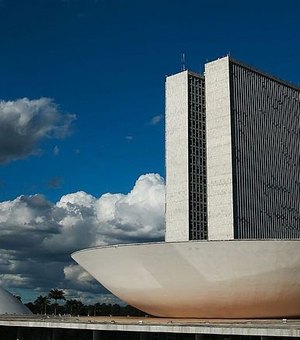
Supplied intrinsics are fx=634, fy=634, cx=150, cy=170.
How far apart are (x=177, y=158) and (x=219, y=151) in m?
5.23

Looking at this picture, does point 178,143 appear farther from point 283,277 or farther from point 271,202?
point 283,277

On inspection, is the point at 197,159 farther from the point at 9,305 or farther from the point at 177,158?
the point at 9,305

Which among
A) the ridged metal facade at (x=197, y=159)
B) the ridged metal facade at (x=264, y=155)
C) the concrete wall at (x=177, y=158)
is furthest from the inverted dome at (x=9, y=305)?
the ridged metal facade at (x=264, y=155)

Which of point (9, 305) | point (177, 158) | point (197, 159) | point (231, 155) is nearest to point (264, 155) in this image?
point (231, 155)

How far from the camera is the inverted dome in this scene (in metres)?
61.6

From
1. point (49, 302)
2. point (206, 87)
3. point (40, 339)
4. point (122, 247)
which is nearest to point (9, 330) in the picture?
point (40, 339)

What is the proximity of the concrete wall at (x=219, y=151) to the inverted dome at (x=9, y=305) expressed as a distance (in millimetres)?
24213

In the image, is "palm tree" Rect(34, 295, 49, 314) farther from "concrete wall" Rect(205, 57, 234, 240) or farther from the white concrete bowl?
the white concrete bowl

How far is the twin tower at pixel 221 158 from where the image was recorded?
250ft

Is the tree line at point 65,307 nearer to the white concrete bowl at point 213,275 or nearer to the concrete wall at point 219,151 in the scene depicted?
the concrete wall at point 219,151

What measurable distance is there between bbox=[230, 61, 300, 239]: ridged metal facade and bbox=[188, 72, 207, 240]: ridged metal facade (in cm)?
395

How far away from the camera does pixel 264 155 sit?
82562 mm

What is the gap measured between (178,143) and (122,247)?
39724mm

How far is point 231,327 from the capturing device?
3083cm
